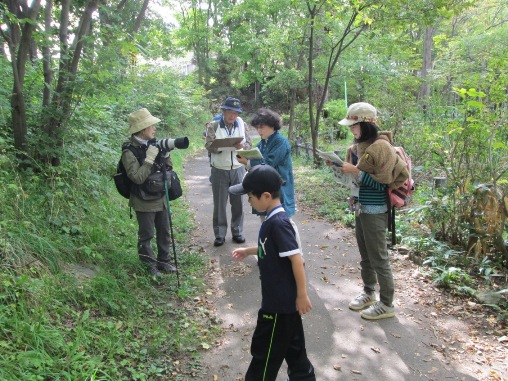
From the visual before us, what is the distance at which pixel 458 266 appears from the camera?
466 cm

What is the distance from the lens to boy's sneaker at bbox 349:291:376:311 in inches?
154

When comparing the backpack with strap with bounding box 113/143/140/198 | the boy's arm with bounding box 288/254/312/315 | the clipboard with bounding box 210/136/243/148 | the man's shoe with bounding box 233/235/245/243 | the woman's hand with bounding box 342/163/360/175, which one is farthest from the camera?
the man's shoe with bounding box 233/235/245/243

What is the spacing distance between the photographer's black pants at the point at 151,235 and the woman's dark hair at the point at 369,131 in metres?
2.43

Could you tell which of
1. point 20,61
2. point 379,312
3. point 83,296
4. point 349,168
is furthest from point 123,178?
point 379,312

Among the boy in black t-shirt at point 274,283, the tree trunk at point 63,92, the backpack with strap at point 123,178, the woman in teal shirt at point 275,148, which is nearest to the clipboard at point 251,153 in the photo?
the woman in teal shirt at point 275,148

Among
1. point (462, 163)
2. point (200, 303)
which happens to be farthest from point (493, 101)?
point (200, 303)

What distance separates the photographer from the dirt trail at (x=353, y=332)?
3.04m

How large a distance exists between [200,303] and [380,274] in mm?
1909

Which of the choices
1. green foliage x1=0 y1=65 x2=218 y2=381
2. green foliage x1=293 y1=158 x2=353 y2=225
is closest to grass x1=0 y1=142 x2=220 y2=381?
green foliage x1=0 y1=65 x2=218 y2=381

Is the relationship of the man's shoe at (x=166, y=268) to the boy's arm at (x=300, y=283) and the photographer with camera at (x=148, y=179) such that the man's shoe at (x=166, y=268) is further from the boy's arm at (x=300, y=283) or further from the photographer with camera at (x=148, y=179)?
the boy's arm at (x=300, y=283)

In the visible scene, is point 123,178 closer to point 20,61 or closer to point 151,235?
point 151,235

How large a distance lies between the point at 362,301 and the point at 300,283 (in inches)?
74.4

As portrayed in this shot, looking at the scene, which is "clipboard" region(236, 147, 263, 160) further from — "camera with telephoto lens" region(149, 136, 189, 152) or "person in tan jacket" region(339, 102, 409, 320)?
Result: "person in tan jacket" region(339, 102, 409, 320)

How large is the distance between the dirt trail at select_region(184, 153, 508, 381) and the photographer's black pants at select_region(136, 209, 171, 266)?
2.34 feet
